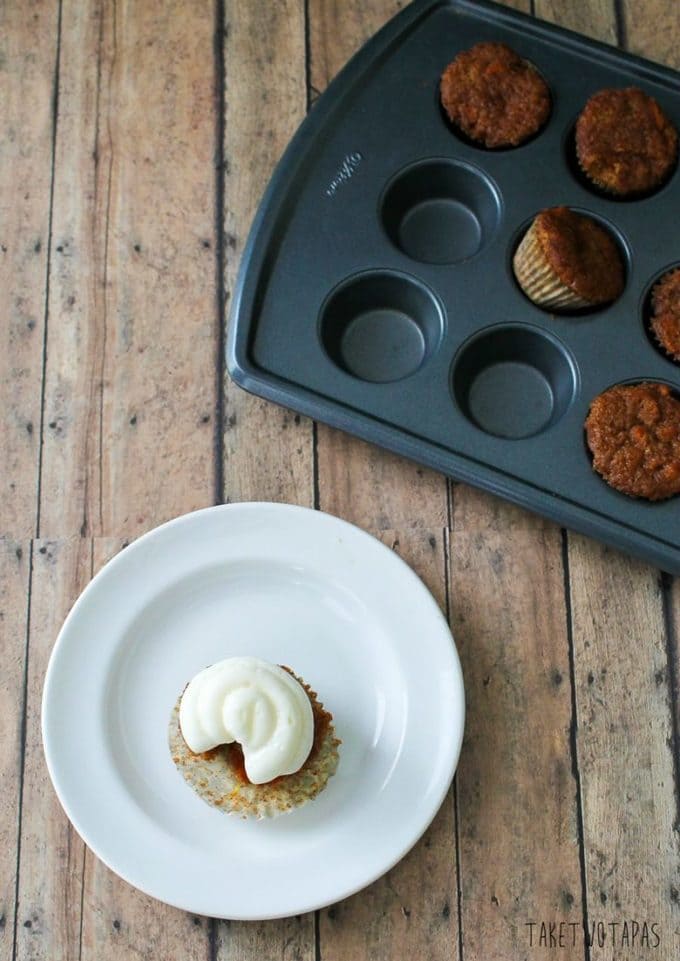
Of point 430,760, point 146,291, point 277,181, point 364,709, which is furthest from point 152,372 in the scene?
point 430,760

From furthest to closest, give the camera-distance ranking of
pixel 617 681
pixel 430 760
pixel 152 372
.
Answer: pixel 152 372
pixel 617 681
pixel 430 760

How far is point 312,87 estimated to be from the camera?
200cm

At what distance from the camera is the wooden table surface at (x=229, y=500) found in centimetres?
164

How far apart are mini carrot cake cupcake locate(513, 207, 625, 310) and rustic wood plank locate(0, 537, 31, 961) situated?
100cm

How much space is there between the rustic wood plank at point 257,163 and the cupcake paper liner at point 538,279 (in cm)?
45

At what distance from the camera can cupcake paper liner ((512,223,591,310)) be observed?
1715mm

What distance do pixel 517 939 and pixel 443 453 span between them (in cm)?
78

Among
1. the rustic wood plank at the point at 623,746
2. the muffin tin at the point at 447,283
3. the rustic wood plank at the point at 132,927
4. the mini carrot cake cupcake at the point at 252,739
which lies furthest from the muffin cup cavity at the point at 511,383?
the rustic wood plank at the point at 132,927

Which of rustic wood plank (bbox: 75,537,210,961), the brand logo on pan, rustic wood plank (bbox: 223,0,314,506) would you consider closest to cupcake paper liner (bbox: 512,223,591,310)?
the brand logo on pan

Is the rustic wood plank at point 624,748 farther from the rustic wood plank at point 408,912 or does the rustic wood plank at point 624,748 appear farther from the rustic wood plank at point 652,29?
the rustic wood plank at point 652,29

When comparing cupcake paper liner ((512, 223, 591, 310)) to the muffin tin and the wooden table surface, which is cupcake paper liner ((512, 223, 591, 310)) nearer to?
the muffin tin

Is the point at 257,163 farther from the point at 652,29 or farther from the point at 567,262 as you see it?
the point at 652,29

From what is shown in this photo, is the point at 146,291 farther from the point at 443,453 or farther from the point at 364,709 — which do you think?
the point at 364,709

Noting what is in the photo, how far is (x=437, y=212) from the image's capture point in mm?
1928
